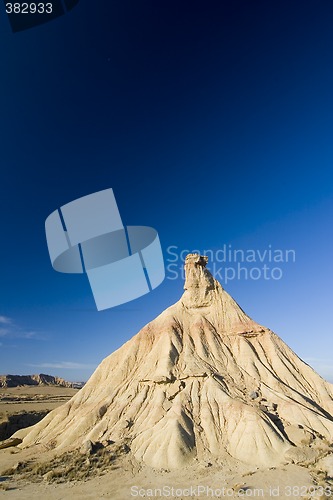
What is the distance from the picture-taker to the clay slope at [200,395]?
27891 mm

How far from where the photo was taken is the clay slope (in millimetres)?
27891

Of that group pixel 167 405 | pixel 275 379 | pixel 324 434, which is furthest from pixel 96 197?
pixel 324 434

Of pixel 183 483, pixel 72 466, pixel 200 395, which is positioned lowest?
pixel 72 466

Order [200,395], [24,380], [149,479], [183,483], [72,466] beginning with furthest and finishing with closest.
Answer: [24,380] < [200,395] < [72,466] < [149,479] < [183,483]

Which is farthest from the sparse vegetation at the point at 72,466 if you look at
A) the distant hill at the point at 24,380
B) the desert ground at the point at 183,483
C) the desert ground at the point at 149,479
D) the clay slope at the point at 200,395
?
the distant hill at the point at 24,380

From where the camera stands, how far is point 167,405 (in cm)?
3369

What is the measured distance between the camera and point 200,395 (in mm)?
33875

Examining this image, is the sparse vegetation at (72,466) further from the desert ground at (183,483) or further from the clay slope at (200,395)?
the clay slope at (200,395)

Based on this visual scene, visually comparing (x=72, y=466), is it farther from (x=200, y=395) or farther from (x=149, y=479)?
(x=200, y=395)

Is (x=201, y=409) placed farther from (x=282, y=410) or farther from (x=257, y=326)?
(x=257, y=326)

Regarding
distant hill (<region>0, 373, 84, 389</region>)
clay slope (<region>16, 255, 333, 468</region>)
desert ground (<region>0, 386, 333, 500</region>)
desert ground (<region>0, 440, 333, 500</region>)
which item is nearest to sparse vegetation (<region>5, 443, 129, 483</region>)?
desert ground (<region>0, 386, 333, 500</region>)

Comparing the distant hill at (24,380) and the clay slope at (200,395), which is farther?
the distant hill at (24,380)

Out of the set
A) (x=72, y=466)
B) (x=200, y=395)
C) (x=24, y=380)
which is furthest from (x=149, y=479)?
(x=24, y=380)

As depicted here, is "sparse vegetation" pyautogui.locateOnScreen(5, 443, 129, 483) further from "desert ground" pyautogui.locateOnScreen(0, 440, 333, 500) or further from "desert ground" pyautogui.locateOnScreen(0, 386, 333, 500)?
"desert ground" pyautogui.locateOnScreen(0, 440, 333, 500)
